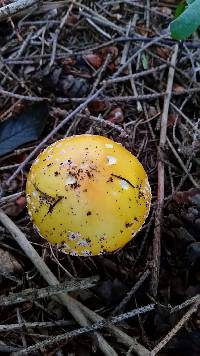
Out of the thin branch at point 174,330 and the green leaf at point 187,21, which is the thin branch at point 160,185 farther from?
the green leaf at point 187,21

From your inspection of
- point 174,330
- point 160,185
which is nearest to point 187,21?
point 160,185

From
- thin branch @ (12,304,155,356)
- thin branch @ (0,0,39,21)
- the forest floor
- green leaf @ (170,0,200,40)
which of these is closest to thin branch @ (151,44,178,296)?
the forest floor

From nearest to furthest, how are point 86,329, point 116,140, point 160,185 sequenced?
point 86,329 < point 160,185 < point 116,140

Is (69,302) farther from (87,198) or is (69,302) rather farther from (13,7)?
(13,7)

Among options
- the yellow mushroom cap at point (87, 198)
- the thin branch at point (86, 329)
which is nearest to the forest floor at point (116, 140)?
the thin branch at point (86, 329)

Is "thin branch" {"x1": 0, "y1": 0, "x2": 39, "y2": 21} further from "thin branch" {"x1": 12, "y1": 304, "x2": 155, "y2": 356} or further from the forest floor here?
"thin branch" {"x1": 12, "y1": 304, "x2": 155, "y2": 356}

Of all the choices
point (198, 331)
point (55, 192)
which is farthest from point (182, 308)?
point (55, 192)
